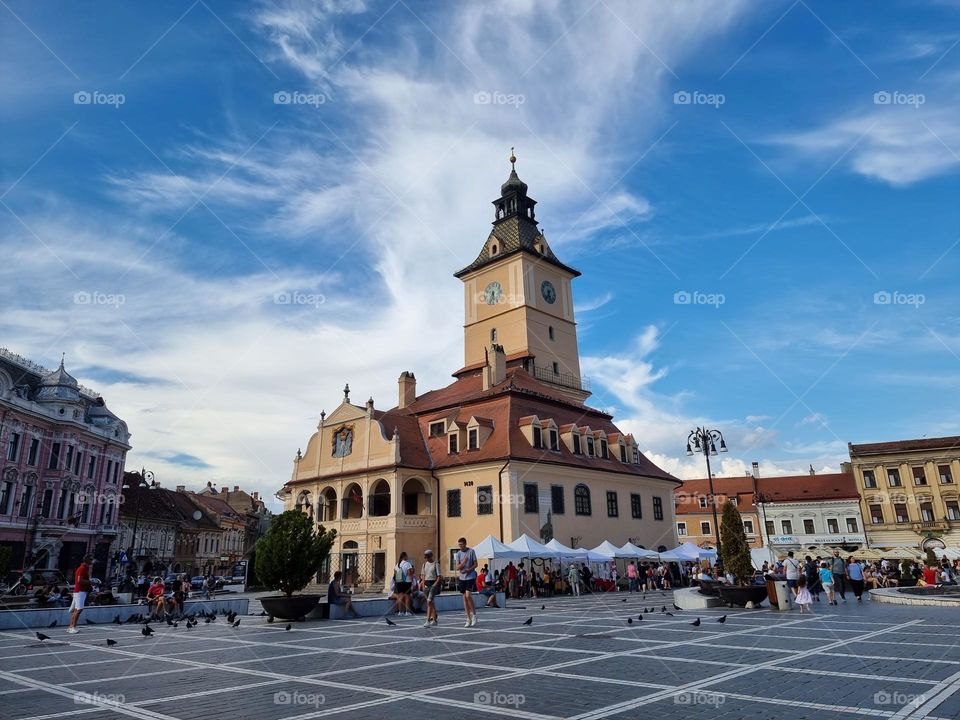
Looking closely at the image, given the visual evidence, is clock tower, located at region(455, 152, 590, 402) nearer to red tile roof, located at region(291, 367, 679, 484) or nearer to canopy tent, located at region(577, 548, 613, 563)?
red tile roof, located at region(291, 367, 679, 484)

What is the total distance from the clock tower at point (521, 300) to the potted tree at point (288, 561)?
1274 inches

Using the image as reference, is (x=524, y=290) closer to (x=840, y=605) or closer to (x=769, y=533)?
(x=840, y=605)

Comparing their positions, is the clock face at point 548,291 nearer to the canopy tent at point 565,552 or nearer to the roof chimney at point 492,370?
the roof chimney at point 492,370

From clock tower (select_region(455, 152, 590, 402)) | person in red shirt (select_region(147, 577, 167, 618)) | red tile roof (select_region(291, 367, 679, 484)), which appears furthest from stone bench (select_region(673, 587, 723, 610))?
clock tower (select_region(455, 152, 590, 402))

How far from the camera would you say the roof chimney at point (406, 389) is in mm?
45531

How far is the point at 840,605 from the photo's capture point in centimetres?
2047

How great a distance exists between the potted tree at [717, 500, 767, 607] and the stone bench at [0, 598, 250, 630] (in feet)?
50.6

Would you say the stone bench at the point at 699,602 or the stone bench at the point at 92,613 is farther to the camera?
the stone bench at the point at 699,602

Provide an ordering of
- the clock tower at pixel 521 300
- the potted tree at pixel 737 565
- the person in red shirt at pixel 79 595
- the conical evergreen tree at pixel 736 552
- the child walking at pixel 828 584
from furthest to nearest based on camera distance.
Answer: the clock tower at pixel 521 300 → the child walking at pixel 828 584 → the conical evergreen tree at pixel 736 552 → the potted tree at pixel 737 565 → the person in red shirt at pixel 79 595

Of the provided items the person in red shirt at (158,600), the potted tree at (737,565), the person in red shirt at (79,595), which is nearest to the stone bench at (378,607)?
the person in red shirt at (158,600)

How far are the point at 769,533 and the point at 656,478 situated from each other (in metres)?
33.3

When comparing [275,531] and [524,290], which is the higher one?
[524,290]

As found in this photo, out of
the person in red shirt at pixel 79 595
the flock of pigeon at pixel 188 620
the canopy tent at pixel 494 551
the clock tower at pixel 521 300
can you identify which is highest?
the clock tower at pixel 521 300

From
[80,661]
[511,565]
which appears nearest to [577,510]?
[511,565]
